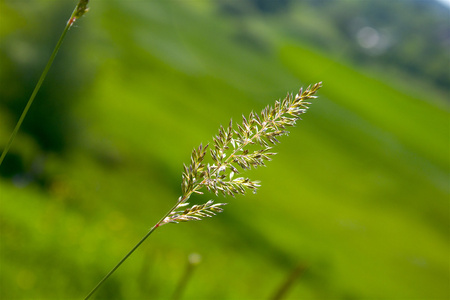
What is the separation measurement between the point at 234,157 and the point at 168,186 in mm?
34898

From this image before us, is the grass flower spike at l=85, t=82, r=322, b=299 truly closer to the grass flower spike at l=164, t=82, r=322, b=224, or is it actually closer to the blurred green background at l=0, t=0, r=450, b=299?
the grass flower spike at l=164, t=82, r=322, b=224

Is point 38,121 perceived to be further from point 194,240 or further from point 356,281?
point 356,281

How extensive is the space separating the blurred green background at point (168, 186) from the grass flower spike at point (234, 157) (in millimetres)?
839

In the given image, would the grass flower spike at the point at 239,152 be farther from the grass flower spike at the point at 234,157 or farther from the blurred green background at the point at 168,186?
the blurred green background at the point at 168,186

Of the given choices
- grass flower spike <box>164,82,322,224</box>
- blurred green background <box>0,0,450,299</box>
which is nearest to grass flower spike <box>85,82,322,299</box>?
grass flower spike <box>164,82,322,224</box>

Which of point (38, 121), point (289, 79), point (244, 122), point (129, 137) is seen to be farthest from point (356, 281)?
point (289, 79)

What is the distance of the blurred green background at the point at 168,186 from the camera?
15.0 m

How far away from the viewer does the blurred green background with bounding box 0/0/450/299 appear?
15.0 metres

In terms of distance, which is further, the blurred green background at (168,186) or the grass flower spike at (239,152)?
the blurred green background at (168,186)

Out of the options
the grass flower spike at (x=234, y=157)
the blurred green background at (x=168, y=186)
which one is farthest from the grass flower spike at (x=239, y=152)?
the blurred green background at (x=168, y=186)

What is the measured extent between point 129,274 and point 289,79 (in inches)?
3583

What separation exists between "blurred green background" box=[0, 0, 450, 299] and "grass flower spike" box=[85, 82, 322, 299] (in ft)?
2.75

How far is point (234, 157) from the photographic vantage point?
4.55 feet

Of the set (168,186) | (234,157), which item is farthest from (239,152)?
(168,186)
